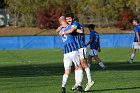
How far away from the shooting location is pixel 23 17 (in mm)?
76812

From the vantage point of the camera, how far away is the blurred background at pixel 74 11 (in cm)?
7356

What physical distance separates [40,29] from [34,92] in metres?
56.5

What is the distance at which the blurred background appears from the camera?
73562 millimetres

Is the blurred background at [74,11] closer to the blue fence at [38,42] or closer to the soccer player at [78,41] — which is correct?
the blue fence at [38,42]

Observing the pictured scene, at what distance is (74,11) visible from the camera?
76438 mm

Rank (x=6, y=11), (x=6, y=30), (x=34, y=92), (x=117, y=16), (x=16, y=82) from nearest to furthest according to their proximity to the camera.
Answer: (x=34, y=92)
(x=16, y=82)
(x=6, y=30)
(x=117, y=16)
(x=6, y=11)

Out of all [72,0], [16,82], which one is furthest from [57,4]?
[16,82]

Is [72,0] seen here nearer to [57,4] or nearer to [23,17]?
[57,4]

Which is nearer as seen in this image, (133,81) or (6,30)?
(133,81)

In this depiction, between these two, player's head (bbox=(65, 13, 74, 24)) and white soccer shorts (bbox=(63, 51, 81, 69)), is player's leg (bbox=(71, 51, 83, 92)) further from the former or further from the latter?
player's head (bbox=(65, 13, 74, 24))

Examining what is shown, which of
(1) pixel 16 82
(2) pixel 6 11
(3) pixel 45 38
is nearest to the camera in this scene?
(1) pixel 16 82

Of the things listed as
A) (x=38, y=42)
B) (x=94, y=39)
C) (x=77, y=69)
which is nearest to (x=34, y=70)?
(x=94, y=39)

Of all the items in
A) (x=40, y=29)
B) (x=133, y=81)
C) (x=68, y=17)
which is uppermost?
(x=68, y=17)

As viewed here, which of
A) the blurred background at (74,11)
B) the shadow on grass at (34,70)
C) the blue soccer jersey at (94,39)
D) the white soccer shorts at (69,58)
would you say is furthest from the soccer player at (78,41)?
the blurred background at (74,11)
